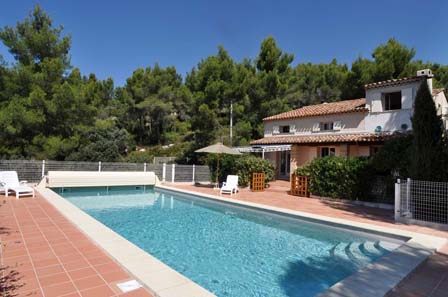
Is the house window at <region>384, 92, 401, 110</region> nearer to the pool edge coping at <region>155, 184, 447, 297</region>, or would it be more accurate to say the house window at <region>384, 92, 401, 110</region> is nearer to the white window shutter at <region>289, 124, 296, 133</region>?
the white window shutter at <region>289, 124, 296, 133</region>

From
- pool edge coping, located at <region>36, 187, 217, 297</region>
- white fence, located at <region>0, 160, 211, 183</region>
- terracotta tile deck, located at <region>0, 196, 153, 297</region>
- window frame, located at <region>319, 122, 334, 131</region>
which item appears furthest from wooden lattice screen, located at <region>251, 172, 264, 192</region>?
terracotta tile deck, located at <region>0, 196, 153, 297</region>

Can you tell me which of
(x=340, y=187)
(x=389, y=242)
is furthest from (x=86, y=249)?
(x=340, y=187)

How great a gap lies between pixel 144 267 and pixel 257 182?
47.8ft

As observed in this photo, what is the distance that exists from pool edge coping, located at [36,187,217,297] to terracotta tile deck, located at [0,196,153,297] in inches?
5.0

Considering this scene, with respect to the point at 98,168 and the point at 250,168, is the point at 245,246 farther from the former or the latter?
the point at 98,168

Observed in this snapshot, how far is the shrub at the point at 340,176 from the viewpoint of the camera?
47.1 ft

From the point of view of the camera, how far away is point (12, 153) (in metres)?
24.9

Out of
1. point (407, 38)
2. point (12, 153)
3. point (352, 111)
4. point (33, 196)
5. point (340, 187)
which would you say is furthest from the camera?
point (407, 38)

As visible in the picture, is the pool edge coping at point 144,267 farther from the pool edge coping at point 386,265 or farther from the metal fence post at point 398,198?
the metal fence post at point 398,198

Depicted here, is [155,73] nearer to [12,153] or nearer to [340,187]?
[12,153]

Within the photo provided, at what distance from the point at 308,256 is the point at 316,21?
2006 cm

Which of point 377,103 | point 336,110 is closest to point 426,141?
point 377,103

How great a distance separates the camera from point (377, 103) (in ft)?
71.6

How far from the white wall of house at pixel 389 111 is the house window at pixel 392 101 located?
0.24m
